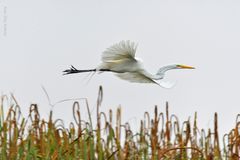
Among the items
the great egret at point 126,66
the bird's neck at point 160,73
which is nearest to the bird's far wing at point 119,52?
the great egret at point 126,66

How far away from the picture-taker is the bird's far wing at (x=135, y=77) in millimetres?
7734

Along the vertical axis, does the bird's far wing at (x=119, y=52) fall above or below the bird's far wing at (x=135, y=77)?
above

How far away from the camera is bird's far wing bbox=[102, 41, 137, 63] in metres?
7.03

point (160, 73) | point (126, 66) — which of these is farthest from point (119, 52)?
point (160, 73)

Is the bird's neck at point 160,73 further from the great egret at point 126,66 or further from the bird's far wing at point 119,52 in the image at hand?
the bird's far wing at point 119,52

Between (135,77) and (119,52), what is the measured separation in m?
0.79

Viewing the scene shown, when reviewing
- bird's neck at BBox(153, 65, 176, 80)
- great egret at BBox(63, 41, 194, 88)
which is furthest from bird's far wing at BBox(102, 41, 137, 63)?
bird's neck at BBox(153, 65, 176, 80)

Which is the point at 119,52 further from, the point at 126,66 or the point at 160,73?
the point at 160,73

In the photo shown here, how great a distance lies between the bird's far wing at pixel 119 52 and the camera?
7027mm

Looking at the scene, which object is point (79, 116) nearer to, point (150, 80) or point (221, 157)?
point (221, 157)

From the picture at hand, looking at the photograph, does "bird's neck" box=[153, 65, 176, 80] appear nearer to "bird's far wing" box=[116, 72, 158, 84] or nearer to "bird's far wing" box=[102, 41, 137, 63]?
"bird's far wing" box=[116, 72, 158, 84]

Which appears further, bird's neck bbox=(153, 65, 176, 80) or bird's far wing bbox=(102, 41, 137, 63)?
bird's neck bbox=(153, 65, 176, 80)

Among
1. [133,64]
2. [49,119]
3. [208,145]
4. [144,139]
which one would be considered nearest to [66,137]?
[49,119]

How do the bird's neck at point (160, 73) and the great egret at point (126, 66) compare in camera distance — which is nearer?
the great egret at point (126, 66)
